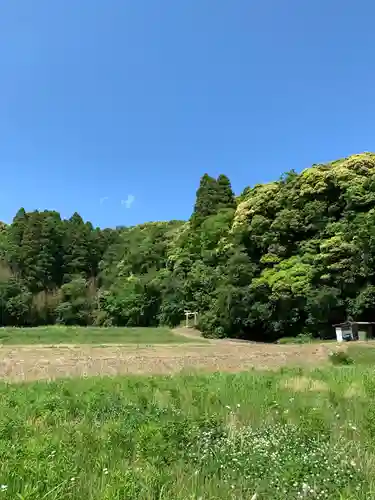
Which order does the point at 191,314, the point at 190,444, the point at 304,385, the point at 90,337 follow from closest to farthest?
1. the point at 190,444
2. the point at 304,385
3. the point at 90,337
4. the point at 191,314

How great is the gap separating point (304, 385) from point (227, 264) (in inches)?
1081

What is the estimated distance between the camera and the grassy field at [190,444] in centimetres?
344

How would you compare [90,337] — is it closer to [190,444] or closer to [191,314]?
[191,314]

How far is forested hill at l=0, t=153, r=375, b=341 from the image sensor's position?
94.5 feet

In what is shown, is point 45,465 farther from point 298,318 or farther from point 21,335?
point 21,335

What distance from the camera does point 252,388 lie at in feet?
26.3

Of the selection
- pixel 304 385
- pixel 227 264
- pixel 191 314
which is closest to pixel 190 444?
pixel 304 385

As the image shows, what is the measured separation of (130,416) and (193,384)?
304 cm

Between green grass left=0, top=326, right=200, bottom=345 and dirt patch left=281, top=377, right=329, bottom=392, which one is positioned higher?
dirt patch left=281, top=377, right=329, bottom=392

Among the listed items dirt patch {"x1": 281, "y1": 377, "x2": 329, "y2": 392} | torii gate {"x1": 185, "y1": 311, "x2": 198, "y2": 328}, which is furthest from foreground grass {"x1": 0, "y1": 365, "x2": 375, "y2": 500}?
torii gate {"x1": 185, "y1": 311, "x2": 198, "y2": 328}

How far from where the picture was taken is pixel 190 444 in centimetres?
462

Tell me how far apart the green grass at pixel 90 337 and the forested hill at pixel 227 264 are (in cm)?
410

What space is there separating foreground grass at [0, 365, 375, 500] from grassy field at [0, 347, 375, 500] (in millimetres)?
12

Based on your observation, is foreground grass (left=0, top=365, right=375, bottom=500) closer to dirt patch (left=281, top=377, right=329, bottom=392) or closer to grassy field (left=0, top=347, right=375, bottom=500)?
grassy field (left=0, top=347, right=375, bottom=500)
